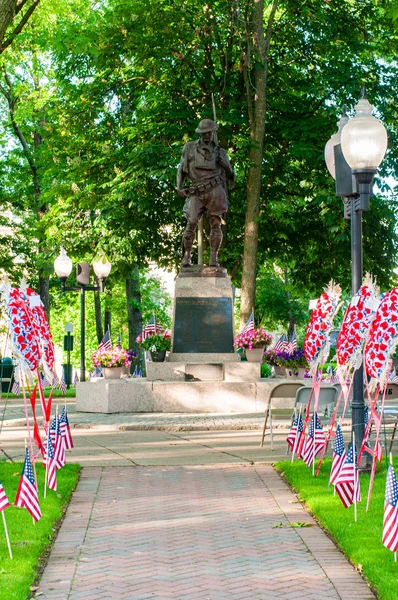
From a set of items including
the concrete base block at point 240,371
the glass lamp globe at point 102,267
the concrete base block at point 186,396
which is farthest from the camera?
the glass lamp globe at point 102,267

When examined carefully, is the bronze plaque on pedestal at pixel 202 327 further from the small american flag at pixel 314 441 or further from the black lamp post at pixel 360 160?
the black lamp post at pixel 360 160

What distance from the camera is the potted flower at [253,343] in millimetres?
21406

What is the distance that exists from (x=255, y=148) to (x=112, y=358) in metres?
8.41

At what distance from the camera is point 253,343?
70.0 feet

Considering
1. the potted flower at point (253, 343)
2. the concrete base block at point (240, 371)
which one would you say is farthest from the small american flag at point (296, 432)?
the potted flower at point (253, 343)

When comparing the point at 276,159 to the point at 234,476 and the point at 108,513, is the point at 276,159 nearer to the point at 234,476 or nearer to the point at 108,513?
the point at 234,476

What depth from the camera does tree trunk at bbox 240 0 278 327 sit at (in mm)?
26516

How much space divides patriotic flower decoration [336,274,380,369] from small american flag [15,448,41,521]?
3.78 metres

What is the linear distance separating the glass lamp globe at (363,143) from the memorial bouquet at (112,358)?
11.2m

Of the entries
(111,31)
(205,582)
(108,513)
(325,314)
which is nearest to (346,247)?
(111,31)

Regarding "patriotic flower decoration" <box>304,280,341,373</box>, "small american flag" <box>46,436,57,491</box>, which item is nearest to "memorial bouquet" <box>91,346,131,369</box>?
"patriotic flower decoration" <box>304,280,341,373</box>

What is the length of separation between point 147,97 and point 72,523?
832 inches

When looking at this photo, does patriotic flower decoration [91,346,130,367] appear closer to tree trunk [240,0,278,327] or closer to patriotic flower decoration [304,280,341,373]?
tree trunk [240,0,278,327]

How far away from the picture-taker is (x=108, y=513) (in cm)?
891
